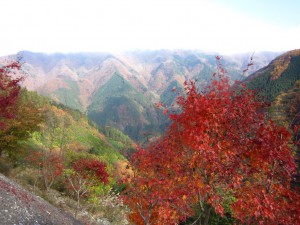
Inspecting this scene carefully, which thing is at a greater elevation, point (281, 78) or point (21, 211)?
point (21, 211)

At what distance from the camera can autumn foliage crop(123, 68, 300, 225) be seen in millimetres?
7578

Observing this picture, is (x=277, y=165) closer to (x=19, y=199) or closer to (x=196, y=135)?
(x=196, y=135)

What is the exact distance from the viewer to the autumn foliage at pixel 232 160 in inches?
298

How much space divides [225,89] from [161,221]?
5.67m

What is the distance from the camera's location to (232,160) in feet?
26.8

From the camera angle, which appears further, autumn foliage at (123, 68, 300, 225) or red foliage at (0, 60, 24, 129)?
red foliage at (0, 60, 24, 129)

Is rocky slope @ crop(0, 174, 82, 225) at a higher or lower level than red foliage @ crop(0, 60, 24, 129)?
lower

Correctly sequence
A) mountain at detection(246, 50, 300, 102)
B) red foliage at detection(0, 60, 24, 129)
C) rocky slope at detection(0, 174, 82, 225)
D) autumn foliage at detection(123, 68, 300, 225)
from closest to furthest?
1. autumn foliage at detection(123, 68, 300, 225)
2. rocky slope at detection(0, 174, 82, 225)
3. red foliage at detection(0, 60, 24, 129)
4. mountain at detection(246, 50, 300, 102)

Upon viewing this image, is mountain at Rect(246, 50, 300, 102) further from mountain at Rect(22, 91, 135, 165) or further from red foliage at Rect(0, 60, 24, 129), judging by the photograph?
red foliage at Rect(0, 60, 24, 129)

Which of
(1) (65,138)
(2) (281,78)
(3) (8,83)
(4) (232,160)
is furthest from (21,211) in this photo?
(2) (281,78)

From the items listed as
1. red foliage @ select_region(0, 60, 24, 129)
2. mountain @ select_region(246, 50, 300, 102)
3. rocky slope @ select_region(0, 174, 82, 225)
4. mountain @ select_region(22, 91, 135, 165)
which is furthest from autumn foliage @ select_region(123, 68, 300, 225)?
mountain @ select_region(246, 50, 300, 102)

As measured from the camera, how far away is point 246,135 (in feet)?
27.4

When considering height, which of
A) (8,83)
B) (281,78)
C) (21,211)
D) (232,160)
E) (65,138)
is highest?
(8,83)

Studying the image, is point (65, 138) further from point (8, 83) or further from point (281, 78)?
point (281, 78)
